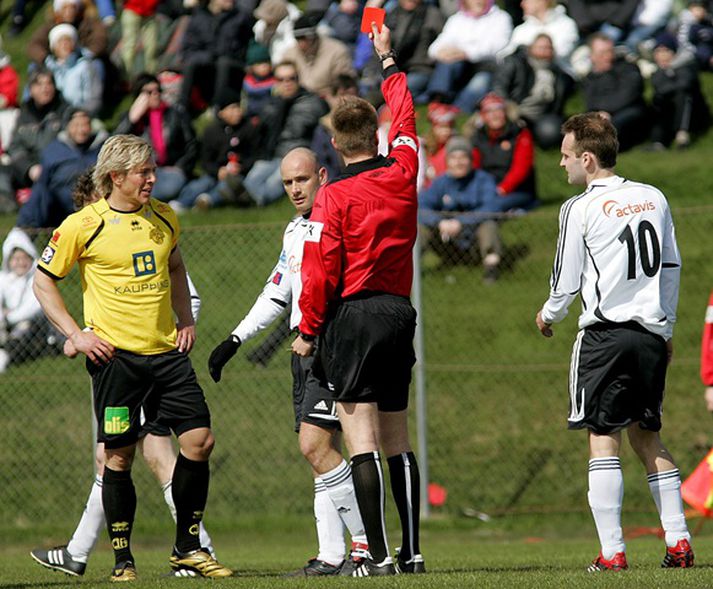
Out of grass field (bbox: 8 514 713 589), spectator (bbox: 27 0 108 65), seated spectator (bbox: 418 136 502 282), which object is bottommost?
grass field (bbox: 8 514 713 589)

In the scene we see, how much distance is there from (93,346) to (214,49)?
1265 cm

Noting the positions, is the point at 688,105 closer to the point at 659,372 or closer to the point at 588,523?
the point at 588,523

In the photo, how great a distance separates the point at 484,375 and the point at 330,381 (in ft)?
20.5

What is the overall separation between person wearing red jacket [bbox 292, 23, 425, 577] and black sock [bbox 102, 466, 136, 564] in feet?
4.50

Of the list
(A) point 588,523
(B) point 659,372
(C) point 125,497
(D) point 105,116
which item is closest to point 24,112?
(D) point 105,116

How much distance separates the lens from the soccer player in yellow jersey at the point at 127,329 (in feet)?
25.4

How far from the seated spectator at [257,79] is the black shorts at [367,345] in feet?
35.8

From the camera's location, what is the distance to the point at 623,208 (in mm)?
7465

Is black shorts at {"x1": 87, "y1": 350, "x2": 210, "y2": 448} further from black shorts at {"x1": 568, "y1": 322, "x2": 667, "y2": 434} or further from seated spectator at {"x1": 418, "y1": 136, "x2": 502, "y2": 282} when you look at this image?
seated spectator at {"x1": 418, "y1": 136, "x2": 502, "y2": 282}

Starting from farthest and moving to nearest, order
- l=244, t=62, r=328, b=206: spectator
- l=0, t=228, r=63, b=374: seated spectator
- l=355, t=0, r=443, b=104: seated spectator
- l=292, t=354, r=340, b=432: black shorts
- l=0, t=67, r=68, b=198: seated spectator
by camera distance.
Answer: l=0, t=67, r=68, b=198: seated spectator → l=355, t=0, r=443, b=104: seated spectator → l=244, t=62, r=328, b=206: spectator → l=0, t=228, r=63, b=374: seated spectator → l=292, t=354, r=340, b=432: black shorts

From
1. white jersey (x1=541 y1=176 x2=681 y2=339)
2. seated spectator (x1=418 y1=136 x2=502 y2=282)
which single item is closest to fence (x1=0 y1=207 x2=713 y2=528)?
seated spectator (x1=418 y1=136 x2=502 y2=282)

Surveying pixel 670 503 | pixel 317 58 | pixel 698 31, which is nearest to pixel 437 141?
pixel 317 58

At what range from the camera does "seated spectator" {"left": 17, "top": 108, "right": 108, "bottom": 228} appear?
16062 millimetres

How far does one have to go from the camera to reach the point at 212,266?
14.0 metres
